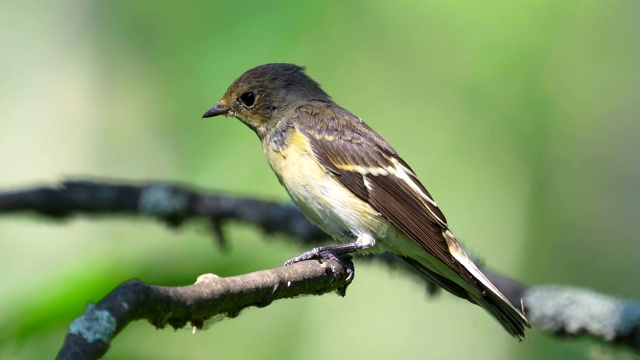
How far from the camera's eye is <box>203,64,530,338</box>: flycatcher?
4.74 meters

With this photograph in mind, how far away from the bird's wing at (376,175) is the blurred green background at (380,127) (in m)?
1.38

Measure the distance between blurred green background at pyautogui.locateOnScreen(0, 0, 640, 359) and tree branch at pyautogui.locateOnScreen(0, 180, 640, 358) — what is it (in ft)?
2.04

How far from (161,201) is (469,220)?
113 inches

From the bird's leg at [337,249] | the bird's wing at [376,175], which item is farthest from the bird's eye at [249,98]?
the bird's leg at [337,249]

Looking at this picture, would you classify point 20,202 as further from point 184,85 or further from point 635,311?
point 635,311

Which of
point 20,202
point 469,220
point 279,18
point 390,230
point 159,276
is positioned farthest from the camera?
point 469,220

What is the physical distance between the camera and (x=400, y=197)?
5.00m

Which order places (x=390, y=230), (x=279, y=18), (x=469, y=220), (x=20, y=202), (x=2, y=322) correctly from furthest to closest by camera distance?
(x=469, y=220), (x=279, y=18), (x=20, y=202), (x=390, y=230), (x=2, y=322)

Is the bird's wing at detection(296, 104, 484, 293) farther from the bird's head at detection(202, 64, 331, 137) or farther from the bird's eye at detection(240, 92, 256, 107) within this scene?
the bird's eye at detection(240, 92, 256, 107)

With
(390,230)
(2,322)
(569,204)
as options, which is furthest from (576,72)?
(2,322)

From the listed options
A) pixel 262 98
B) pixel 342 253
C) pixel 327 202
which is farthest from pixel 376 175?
pixel 262 98

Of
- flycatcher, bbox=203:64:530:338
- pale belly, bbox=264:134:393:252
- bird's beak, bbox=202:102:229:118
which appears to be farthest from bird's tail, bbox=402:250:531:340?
bird's beak, bbox=202:102:229:118

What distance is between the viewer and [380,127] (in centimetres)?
727

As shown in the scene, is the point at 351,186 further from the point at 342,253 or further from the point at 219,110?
the point at 219,110
